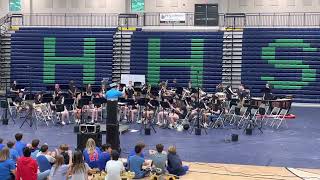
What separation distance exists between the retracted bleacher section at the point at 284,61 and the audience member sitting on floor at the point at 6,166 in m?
22.8

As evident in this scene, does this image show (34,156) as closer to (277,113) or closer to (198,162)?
(198,162)

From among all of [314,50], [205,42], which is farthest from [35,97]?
[314,50]

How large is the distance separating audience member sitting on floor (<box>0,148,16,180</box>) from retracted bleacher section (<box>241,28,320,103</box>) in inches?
896

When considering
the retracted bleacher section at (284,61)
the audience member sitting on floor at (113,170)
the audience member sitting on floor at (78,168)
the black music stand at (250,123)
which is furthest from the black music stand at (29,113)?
the retracted bleacher section at (284,61)

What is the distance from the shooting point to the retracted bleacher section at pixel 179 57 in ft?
109

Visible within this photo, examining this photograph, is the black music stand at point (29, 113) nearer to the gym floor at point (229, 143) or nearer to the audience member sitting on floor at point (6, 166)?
the gym floor at point (229, 143)

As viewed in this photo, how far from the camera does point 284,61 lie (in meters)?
32.0

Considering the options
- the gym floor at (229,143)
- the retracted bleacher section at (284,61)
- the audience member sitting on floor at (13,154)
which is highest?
the retracted bleacher section at (284,61)

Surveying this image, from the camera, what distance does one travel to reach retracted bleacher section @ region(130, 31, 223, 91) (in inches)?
1303

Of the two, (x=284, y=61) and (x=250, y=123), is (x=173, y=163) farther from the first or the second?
(x=284, y=61)

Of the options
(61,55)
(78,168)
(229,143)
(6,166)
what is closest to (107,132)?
(229,143)

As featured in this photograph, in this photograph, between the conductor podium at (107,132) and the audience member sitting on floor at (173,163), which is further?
the conductor podium at (107,132)

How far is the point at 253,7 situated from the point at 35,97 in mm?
Result: 17329

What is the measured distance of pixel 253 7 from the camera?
34875 mm
